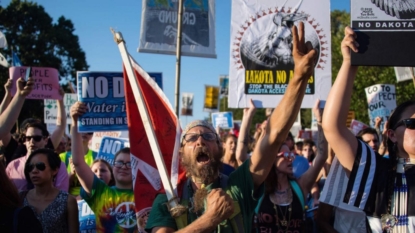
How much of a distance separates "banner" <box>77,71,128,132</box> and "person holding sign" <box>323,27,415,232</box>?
2483mm

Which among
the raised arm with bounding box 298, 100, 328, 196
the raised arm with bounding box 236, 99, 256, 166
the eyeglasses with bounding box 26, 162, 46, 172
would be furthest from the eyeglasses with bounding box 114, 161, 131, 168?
the raised arm with bounding box 298, 100, 328, 196

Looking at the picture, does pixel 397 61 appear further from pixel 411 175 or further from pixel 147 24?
pixel 147 24

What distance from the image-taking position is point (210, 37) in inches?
286

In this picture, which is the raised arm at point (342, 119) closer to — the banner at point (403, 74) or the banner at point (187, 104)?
the banner at point (403, 74)

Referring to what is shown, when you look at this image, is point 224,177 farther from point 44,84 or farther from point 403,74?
point 403,74

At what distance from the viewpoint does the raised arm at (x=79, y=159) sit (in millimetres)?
4094

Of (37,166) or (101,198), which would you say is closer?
(37,166)

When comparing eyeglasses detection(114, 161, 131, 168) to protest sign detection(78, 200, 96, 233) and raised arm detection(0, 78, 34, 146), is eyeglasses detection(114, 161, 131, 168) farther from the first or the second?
raised arm detection(0, 78, 34, 146)

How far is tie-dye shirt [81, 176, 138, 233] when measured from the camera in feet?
13.9

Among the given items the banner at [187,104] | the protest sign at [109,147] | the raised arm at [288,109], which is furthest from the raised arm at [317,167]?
the banner at [187,104]

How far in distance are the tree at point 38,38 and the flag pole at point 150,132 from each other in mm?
35534

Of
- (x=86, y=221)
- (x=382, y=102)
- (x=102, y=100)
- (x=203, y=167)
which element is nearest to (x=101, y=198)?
(x=86, y=221)

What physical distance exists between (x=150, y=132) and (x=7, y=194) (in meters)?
0.89

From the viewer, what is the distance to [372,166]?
106 inches
